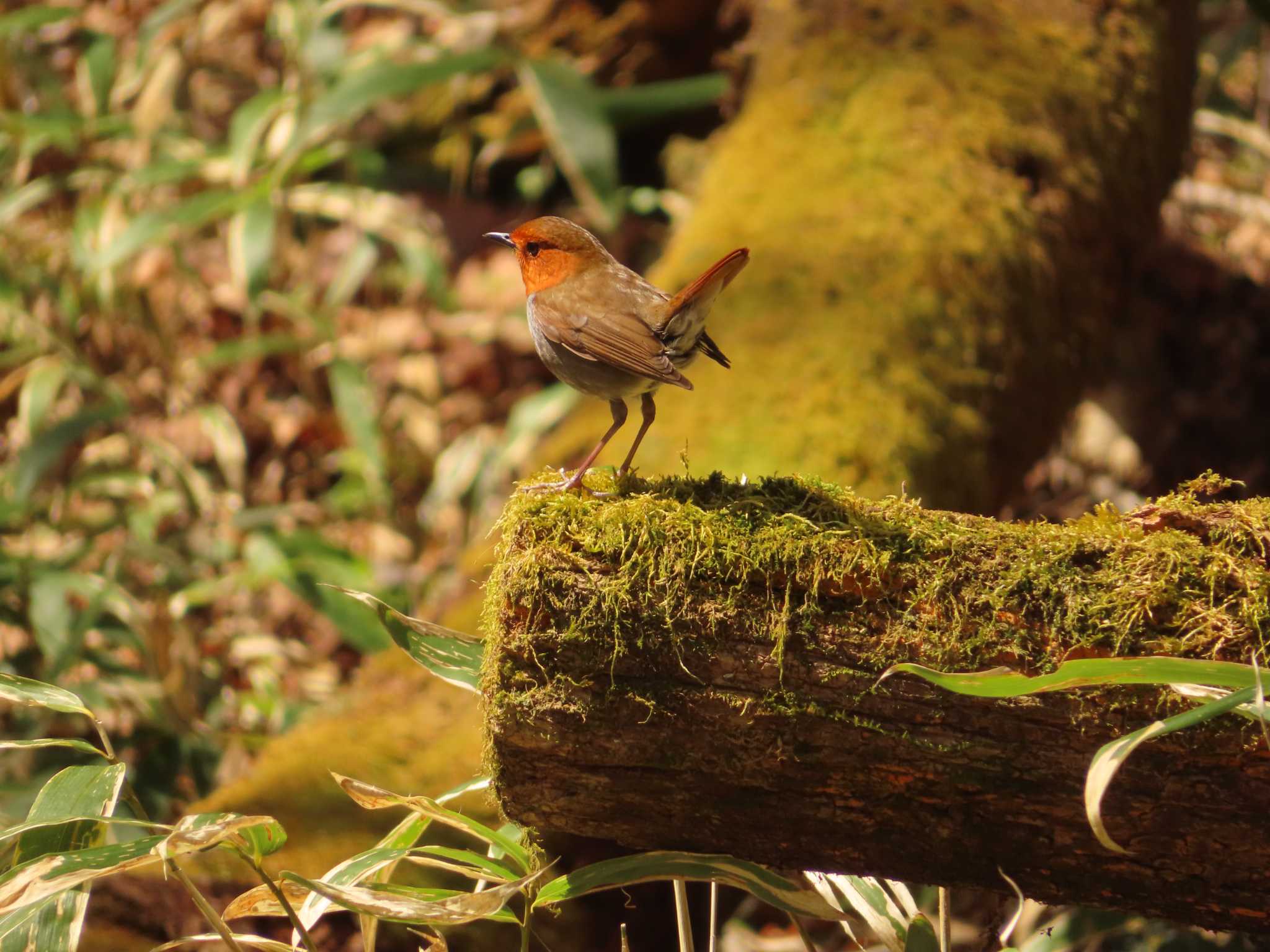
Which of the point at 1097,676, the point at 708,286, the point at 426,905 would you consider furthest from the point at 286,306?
the point at 1097,676

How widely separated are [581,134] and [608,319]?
6.61 ft

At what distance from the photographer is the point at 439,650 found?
1.78 meters

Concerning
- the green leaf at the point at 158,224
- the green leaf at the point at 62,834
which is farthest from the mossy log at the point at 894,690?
the green leaf at the point at 158,224

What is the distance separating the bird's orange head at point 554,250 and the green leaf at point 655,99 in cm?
221

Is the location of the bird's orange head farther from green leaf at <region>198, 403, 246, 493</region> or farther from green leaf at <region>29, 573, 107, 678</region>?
green leaf at <region>198, 403, 246, 493</region>

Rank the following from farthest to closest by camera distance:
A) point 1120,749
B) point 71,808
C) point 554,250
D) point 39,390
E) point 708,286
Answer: point 39,390
point 554,250
point 708,286
point 71,808
point 1120,749

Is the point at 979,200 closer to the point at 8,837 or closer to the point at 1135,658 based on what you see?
the point at 1135,658

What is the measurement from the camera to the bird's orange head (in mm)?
2301

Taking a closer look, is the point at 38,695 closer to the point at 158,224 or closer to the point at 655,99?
the point at 158,224

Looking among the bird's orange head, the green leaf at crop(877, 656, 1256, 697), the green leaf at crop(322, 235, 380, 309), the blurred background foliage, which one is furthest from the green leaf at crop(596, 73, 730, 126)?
the green leaf at crop(877, 656, 1256, 697)

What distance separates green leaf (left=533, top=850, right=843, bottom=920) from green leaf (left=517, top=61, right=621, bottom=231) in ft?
8.36

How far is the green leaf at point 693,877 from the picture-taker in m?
1.50

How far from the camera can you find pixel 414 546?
4.51 meters

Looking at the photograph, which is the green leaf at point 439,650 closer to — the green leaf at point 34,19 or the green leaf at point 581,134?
the green leaf at point 581,134
